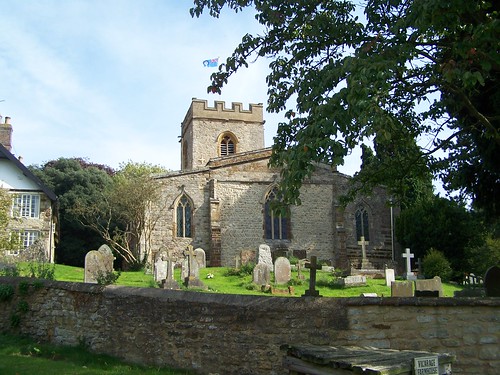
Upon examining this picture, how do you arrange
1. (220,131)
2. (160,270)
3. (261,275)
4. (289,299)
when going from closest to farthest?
(289,299) < (261,275) < (160,270) < (220,131)

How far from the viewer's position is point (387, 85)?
7.51 metres

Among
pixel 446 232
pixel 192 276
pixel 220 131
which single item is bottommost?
pixel 192 276

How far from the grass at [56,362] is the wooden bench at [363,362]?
321 centimetres

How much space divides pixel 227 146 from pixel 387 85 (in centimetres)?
3962

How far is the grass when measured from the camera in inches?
323

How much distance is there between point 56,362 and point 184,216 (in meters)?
25.3

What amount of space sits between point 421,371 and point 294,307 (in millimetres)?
3007

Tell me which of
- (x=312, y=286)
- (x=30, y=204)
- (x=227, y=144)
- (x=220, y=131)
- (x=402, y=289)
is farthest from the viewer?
(x=227, y=144)

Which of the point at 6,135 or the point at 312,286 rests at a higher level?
the point at 6,135

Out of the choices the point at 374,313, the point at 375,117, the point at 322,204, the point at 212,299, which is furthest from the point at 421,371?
the point at 322,204

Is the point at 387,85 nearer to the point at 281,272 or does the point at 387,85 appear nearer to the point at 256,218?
the point at 281,272

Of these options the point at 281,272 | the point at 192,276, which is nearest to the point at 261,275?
the point at 281,272

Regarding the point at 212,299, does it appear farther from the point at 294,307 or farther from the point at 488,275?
the point at 488,275

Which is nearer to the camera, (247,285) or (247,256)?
(247,285)
